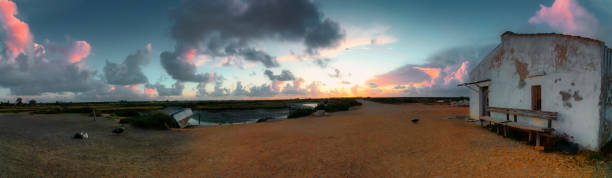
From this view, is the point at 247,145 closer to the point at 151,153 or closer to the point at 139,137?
the point at 151,153

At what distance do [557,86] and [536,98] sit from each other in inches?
55.3

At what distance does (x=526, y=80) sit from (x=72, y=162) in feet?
49.2

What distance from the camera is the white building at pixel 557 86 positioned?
6078 mm

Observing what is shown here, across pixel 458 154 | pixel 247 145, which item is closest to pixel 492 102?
pixel 458 154

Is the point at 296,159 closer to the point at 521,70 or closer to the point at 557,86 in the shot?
the point at 557,86

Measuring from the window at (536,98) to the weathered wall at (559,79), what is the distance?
124 millimetres

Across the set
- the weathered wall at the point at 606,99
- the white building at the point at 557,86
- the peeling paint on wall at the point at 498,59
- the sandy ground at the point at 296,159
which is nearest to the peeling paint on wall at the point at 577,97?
→ the white building at the point at 557,86

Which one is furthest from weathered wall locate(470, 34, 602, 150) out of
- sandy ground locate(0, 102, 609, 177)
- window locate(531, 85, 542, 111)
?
sandy ground locate(0, 102, 609, 177)

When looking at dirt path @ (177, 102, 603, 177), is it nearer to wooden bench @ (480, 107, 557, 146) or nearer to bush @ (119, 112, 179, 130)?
wooden bench @ (480, 107, 557, 146)

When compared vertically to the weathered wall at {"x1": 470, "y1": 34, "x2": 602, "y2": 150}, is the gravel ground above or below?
below

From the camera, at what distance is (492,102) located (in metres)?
10.9

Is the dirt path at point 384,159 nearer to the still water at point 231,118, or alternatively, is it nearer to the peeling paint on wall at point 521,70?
the peeling paint on wall at point 521,70

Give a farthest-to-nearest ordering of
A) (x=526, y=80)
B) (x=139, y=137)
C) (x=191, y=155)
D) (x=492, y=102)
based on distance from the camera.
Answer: (x=492, y=102), (x=139, y=137), (x=526, y=80), (x=191, y=155)

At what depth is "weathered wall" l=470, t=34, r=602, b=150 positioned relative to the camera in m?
6.16
